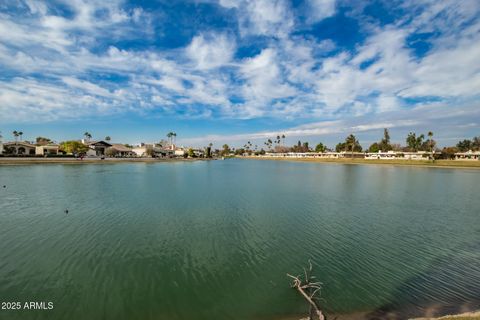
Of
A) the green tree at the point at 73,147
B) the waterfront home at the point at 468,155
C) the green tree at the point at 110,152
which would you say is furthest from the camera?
the green tree at the point at 110,152

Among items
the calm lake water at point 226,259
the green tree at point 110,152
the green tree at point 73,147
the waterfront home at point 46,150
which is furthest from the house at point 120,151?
the calm lake water at point 226,259

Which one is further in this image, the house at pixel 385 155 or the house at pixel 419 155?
the house at pixel 385 155

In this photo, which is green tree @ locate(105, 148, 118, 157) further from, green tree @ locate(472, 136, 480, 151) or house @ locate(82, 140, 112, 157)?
green tree @ locate(472, 136, 480, 151)

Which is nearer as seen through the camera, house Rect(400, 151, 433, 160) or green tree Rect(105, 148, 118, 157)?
house Rect(400, 151, 433, 160)

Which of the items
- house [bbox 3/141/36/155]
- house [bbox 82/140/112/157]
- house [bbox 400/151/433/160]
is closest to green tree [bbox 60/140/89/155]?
house [bbox 82/140/112/157]

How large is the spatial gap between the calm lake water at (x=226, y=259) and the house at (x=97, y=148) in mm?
118568

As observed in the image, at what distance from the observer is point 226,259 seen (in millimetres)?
14469

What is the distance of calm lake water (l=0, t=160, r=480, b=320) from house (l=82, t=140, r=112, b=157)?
389 feet

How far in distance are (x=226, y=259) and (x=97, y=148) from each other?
146940 mm

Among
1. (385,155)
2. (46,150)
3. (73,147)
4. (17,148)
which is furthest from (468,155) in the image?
(17,148)

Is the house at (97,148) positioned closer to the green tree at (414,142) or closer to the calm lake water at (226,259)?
the calm lake water at (226,259)

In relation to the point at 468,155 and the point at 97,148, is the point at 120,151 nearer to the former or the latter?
the point at 97,148

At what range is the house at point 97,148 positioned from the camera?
440 feet

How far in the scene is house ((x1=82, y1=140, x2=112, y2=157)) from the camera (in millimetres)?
134000
